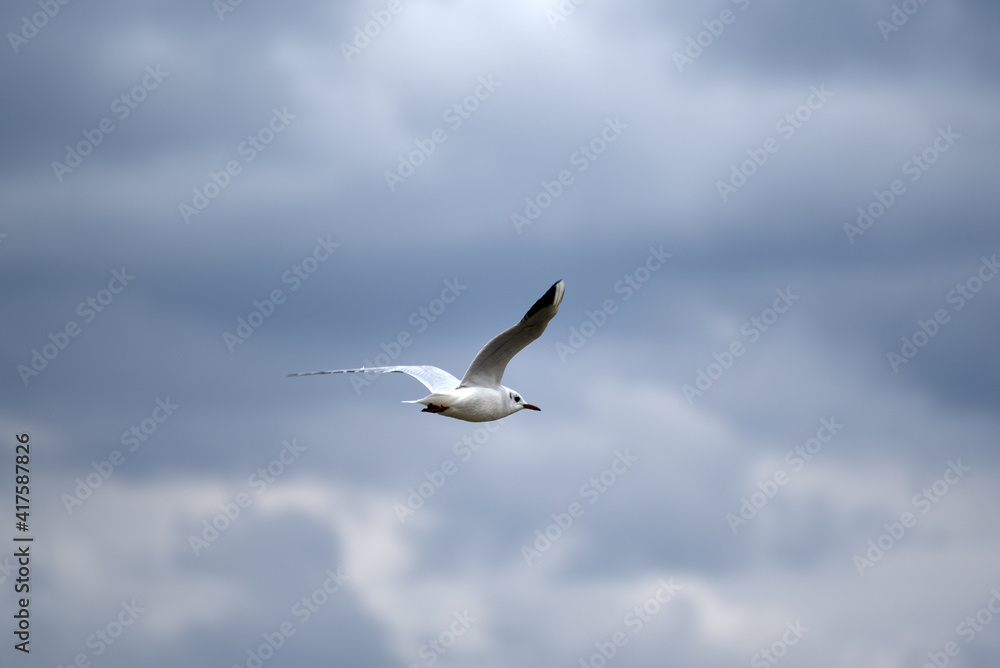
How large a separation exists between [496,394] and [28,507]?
1919cm

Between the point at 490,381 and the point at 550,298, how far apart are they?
5.58m

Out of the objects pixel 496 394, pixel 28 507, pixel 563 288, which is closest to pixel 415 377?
pixel 496 394

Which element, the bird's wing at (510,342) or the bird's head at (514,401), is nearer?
the bird's wing at (510,342)

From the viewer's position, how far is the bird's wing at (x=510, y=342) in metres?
73.4

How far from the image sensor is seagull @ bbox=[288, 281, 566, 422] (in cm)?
7388

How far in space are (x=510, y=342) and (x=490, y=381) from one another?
2.33 meters

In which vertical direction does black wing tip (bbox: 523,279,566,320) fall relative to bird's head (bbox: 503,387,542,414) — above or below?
above

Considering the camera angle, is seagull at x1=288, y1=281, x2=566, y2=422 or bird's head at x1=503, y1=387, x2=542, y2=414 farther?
bird's head at x1=503, y1=387, x2=542, y2=414

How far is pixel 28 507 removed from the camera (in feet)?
279

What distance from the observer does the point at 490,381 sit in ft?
255

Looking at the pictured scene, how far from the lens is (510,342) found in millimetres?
75938

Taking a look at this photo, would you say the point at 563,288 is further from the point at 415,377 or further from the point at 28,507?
the point at 28,507

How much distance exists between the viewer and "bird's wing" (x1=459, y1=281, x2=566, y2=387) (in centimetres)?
7344

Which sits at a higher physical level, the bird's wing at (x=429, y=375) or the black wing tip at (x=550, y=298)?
the black wing tip at (x=550, y=298)
